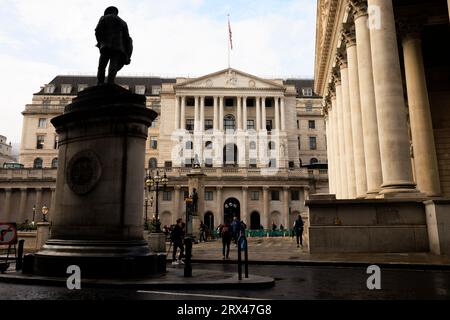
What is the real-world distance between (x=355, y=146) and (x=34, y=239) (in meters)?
24.4

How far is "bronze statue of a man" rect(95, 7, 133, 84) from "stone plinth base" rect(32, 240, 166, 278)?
4.58 m

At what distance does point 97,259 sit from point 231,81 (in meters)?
73.4

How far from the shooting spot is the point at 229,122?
80.6m

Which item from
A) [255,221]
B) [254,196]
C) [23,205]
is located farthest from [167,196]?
[23,205]

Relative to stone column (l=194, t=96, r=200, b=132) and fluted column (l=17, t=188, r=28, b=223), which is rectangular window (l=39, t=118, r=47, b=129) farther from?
stone column (l=194, t=96, r=200, b=132)

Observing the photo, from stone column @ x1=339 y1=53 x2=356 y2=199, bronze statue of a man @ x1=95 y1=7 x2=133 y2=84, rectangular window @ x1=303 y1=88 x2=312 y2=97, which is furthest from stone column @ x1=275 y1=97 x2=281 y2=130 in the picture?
bronze statue of a man @ x1=95 y1=7 x2=133 y2=84

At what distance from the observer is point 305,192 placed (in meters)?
63.8

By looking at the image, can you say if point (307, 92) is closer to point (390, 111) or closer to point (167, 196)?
point (167, 196)

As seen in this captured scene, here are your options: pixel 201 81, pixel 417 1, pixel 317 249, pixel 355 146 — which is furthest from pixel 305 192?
pixel 317 249

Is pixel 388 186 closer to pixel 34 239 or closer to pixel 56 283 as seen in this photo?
pixel 56 283

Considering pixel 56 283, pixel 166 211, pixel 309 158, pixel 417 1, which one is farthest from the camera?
pixel 309 158

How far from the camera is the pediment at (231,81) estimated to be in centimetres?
7950

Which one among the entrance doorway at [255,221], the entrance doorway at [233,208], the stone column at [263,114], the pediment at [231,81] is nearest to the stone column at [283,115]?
the pediment at [231,81]

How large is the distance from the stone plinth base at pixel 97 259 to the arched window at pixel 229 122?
70.6m
